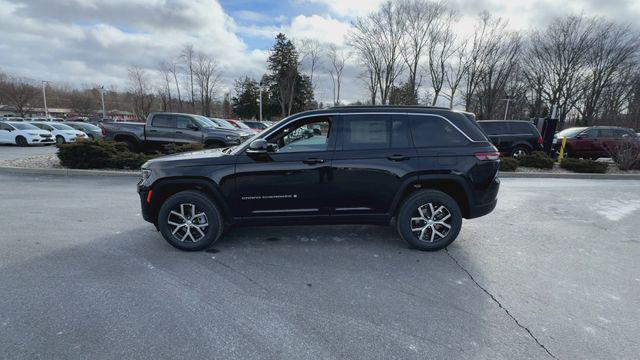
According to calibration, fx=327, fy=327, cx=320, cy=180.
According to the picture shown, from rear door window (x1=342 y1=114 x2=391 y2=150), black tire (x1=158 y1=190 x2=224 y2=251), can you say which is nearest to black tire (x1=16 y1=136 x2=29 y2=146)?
black tire (x1=158 y1=190 x2=224 y2=251)

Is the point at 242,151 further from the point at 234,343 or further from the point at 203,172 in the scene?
the point at 234,343

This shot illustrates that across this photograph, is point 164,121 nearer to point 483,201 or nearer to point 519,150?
point 483,201

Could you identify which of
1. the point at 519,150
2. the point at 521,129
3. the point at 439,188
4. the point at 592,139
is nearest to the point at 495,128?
the point at 521,129

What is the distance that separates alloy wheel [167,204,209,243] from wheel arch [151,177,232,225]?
236mm

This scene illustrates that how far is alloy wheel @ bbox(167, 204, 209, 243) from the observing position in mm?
4148

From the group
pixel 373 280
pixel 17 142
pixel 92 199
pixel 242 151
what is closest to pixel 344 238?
pixel 373 280

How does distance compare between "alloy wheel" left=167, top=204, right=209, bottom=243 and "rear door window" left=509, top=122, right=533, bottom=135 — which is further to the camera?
"rear door window" left=509, top=122, right=533, bottom=135

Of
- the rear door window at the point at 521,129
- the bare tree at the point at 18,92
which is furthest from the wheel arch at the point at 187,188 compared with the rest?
the bare tree at the point at 18,92

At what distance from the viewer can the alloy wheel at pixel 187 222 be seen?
163 inches

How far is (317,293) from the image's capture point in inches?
127

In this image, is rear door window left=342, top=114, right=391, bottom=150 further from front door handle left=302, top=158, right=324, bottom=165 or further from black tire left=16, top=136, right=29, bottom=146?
black tire left=16, top=136, right=29, bottom=146

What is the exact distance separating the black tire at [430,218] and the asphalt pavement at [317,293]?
212 millimetres

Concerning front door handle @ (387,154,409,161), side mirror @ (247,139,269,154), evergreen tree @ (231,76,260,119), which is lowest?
front door handle @ (387,154,409,161)

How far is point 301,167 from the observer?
13.2ft
